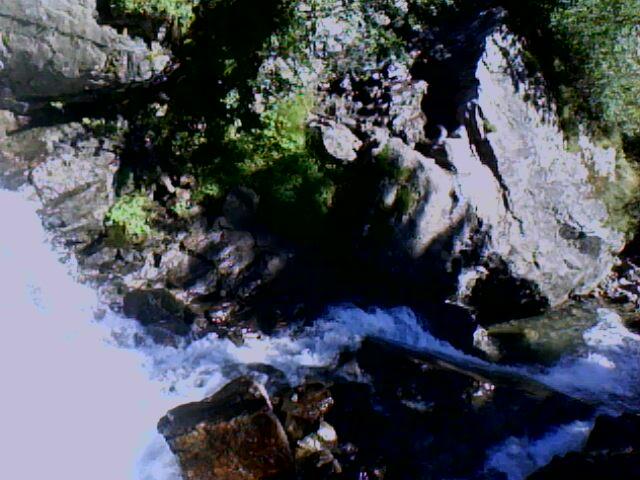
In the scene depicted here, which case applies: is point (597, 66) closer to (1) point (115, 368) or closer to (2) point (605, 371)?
(2) point (605, 371)

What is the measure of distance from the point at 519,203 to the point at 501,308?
59.6 inches

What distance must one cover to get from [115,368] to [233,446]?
207 centimetres

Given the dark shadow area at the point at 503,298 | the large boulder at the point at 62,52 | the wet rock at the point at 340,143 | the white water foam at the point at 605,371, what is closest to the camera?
the large boulder at the point at 62,52

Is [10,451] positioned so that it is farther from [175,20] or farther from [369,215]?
[175,20]

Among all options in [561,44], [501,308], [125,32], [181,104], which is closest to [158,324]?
[181,104]

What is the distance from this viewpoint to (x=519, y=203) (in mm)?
8297

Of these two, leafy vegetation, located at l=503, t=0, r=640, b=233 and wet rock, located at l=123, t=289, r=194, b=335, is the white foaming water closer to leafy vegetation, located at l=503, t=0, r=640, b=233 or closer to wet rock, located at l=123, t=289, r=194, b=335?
leafy vegetation, located at l=503, t=0, r=640, b=233

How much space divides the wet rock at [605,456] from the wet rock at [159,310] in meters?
4.69

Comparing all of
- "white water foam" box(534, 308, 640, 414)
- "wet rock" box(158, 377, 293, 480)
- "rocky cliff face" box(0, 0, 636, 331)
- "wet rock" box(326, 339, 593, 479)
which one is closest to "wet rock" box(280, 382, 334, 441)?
"wet rock" box(326, 339, 593, 479)

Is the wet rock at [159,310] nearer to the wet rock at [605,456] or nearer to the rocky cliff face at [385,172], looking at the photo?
the rocky cliff face at [385,172]

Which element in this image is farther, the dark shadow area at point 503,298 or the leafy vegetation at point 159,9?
the dark shadow area at point 503,298

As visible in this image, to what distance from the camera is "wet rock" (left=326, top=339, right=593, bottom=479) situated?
22.4 ft

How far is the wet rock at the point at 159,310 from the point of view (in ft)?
26.4

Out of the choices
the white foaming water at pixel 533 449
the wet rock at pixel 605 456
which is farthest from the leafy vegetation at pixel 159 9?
the wet rock at pixel 605 456
